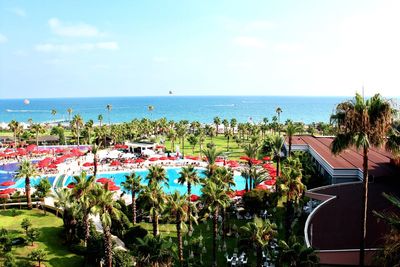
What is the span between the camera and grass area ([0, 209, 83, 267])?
3019 centimetres

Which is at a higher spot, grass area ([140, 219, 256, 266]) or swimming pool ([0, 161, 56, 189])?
swimming pool ([0, 161, 56, 189])

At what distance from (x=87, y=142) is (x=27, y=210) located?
5559cm

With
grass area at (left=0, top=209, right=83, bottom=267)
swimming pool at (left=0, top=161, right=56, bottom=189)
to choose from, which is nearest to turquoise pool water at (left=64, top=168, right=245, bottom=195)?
swimming pool at (left=0, top=161, right=56, bottom=189)

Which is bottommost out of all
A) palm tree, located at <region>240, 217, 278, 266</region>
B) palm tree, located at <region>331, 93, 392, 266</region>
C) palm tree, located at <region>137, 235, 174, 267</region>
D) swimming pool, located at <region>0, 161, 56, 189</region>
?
swimming pool, located at <region>0, 161, 56, 189</region>

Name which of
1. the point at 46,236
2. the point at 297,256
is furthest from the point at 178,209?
the point at 46,236

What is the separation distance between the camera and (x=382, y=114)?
58.6 feet

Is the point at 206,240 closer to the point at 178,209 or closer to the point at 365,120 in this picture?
the point at 178,209

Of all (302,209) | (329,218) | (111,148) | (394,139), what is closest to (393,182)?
(302,209)

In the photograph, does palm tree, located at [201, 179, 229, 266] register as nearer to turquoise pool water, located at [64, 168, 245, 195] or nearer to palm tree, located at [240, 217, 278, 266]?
palm tree, located at [240, 217, 278, 266]

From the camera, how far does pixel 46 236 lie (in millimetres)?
34438

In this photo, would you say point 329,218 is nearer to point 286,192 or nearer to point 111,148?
point 286,192

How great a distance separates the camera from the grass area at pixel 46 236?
30188mm

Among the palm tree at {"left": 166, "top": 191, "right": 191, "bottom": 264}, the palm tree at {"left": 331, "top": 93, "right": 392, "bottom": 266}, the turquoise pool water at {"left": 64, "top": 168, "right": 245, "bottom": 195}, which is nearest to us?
the palm tree at {"left": 331, "top": 93, "right": 392, "bottom": 266}

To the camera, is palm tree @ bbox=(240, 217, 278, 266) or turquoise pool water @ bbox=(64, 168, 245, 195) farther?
turquoise pool water @ bbox=(64, 168, 245, 195)
